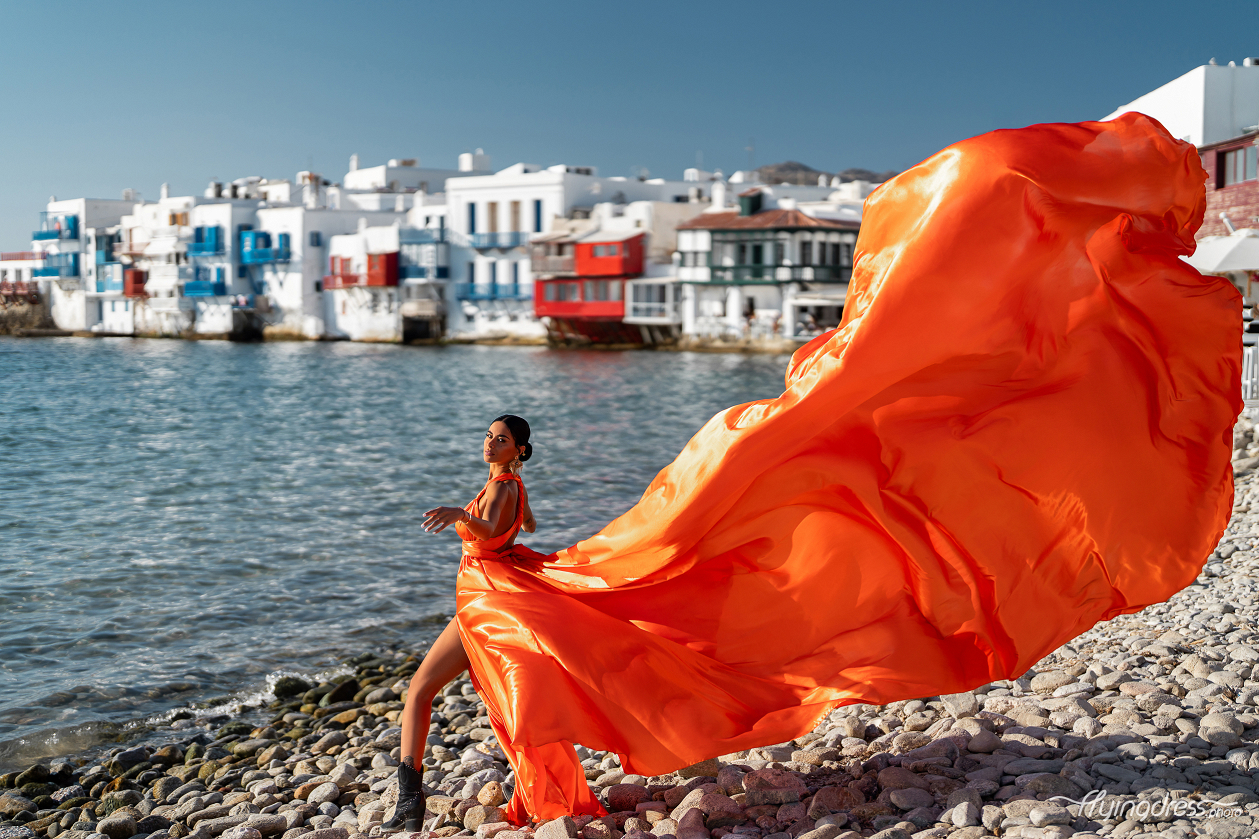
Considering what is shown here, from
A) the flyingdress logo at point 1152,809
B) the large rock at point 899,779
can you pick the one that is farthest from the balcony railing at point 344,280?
the flyingdress logo at point 1152,809

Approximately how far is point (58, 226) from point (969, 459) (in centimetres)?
8510

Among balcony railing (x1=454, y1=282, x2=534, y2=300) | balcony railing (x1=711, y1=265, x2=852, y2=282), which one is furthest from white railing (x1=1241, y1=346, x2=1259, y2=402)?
balcony railing (x1=454, y1=282, x2=534, y2=300)

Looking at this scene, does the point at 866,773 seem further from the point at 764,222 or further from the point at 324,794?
the point at 764,222

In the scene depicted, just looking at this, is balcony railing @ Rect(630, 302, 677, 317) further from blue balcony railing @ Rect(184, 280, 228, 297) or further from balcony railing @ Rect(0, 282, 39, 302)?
balcony railing @ Rect(0, 282, 39, 302)

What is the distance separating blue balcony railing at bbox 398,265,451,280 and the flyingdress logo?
59503mm

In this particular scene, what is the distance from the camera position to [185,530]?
1270cm

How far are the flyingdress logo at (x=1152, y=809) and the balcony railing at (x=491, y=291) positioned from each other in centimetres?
5539

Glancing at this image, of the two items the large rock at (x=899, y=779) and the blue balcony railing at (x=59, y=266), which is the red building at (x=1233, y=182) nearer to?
the large rock at (x=899, y=779)

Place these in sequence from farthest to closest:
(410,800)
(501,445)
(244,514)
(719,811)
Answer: (244,514) → (410,800) → (501,445) → (719,811)

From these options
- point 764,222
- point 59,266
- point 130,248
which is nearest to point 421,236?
point 764,222

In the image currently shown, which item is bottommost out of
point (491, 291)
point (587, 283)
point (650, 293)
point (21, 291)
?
point (650, 293)

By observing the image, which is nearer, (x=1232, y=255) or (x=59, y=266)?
(x=1232, y=255)

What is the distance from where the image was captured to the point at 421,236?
2404 inches

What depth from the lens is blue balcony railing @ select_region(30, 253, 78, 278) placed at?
75562mm
